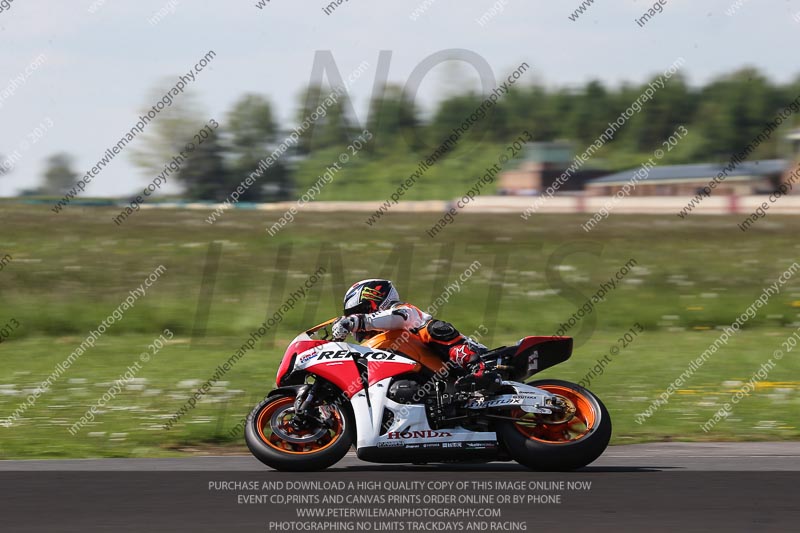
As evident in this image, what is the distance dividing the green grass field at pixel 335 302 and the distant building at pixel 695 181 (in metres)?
21.8

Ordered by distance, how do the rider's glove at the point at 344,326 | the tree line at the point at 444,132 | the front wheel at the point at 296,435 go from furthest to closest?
the tree line at the point at 444,132 → the rider's glove at the point at 344,326 → the front wheel at the point at 296,435

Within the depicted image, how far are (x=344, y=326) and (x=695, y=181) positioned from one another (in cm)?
5482

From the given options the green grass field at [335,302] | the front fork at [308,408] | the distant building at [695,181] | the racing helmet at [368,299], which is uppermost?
the distant building at [695,181]

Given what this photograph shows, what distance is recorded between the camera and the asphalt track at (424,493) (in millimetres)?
6715

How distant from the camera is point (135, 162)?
56.3 metres

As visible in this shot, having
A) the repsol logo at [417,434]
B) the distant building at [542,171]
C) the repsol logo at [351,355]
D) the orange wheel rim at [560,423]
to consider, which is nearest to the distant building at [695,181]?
the distant building at [542,171]

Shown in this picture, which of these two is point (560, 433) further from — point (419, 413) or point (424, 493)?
point (424, 493)

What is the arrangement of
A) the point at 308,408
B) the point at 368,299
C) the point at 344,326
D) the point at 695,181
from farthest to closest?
the point at 695,181 → the point at 368,299 → the point at 344,326 → the point at 308,408

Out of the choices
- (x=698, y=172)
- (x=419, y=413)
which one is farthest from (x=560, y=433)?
(x=698, y=172)

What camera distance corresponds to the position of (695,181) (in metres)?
61.1

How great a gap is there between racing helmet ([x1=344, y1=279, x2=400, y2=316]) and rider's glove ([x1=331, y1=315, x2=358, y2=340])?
211 millimetres

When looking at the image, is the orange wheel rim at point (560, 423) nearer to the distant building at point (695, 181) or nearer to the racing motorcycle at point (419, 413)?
the racing motorcycle at point (419, 413)

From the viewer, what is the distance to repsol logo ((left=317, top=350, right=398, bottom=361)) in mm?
9336

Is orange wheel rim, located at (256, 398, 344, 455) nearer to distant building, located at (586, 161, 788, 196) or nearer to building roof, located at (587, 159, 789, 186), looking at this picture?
distant building, located at (586, 161, 788, 196)
